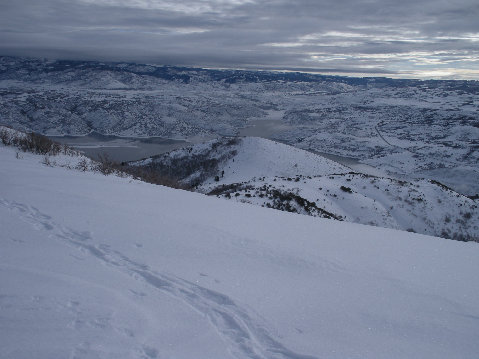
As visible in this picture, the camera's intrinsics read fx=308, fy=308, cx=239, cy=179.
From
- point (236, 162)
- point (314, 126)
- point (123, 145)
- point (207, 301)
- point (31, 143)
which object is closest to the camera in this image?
point (207, 301)

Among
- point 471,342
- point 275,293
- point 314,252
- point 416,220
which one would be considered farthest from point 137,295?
point 416,220

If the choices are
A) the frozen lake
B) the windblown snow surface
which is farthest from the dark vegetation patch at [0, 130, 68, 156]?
the frozen lake

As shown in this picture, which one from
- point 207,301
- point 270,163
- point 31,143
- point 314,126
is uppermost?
point 314,126

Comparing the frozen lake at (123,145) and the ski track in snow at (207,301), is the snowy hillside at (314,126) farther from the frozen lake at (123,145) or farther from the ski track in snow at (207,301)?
the ski track in snow at (207,301)

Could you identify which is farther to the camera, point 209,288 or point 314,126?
point 314,126

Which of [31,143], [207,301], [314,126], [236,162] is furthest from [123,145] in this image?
[207,301]

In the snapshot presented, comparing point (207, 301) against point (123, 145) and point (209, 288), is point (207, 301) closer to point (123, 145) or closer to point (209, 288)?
point (209, 288)

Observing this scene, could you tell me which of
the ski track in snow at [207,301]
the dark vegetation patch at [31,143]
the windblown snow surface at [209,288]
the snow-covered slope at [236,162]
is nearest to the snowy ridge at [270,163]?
the snow-covered slope at [236,162]
